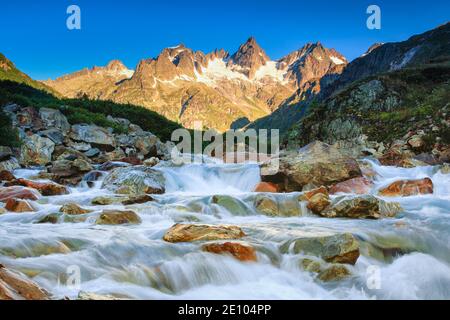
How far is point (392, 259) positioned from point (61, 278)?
20.8 ft

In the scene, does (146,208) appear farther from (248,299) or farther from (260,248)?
(248,299)

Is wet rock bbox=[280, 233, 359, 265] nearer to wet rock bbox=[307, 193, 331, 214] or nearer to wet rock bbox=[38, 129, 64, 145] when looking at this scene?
wet rock bbox=[307, 193, 331, 214]

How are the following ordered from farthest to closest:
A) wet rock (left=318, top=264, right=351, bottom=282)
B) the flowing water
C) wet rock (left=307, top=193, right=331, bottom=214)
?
wet rock (left=307, top=193, right=331, bottom=214) → wet rock (left=318, top=264, right=351, bottom=282) → the flowing water

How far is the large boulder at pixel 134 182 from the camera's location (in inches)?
615

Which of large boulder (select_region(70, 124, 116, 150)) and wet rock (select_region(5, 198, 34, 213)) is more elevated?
large boulder (select_region(70, 124, 116, 150))

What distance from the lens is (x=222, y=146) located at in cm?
4447

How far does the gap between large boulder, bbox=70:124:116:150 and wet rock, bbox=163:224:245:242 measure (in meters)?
21.2

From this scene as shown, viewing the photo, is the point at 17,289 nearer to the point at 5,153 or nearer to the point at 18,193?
the point at 18,193

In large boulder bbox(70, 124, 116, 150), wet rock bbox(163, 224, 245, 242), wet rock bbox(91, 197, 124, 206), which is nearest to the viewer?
wet rock bbox(163, 224, 245, 242)

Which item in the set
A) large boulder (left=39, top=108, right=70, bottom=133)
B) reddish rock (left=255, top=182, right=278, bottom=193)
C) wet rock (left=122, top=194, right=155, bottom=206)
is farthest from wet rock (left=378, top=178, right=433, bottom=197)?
large boulder (left=39, top=108, right=70, bottom=133)

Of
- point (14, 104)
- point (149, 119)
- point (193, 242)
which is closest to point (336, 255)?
point (193, 242)

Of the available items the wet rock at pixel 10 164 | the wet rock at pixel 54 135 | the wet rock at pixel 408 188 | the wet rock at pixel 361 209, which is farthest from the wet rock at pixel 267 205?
the wet rock at pixel 54 135

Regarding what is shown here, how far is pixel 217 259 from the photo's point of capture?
758cm

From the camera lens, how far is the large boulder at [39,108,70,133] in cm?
2962
